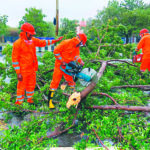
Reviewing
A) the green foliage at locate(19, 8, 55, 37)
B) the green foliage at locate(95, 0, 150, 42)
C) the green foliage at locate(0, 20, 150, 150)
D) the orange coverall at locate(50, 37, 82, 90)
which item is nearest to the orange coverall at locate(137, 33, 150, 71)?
the green foliage at locate(0, 20, 150, 150)

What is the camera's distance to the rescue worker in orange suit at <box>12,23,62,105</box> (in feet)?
9.85

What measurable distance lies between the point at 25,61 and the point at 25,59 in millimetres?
40

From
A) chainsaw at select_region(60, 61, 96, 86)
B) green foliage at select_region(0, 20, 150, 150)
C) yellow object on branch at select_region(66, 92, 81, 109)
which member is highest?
chainsaw at select_region(60, 61, 96, 86)

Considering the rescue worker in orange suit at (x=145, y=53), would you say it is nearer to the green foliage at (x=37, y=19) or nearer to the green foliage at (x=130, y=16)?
the green foliage at (x=130, y=16)

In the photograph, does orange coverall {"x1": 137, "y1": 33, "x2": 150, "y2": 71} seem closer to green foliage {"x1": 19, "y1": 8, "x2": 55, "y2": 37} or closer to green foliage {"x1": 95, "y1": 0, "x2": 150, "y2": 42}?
green foliage {"x1": 95, "y1": 0, "x2": 150, "y2": 42}

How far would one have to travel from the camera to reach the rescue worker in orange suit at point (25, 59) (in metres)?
3.00

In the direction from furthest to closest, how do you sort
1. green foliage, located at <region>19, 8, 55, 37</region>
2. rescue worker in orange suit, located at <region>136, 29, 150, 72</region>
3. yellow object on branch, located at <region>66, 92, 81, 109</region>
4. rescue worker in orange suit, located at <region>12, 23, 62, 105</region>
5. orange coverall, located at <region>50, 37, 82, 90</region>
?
green foliage, located at <region>19, 8, 55, 37</region>
rescue worker in orange suit, located at <region>136, 29, 150, 72</region>
orange coverall, located at <region>50, 37, 82, 90</region>
rescue worker in orange suit, located at <region>12, 23, 62, 105</region>
yellow object on branch, located at <region>66, 92, 81, 109</region>

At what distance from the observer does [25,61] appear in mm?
3113

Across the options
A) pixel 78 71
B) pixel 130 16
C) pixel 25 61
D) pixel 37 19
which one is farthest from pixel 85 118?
pixel 37 19

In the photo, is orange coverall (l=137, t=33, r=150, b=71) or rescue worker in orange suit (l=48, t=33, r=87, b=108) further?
orange coverall (l=137, t=33, r=150, b=71)

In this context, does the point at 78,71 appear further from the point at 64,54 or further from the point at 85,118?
the point at 85,118

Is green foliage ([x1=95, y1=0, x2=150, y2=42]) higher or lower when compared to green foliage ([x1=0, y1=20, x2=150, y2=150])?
higher

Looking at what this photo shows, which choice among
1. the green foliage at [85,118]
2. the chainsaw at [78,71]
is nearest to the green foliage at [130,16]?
the green foliage at [85,118]

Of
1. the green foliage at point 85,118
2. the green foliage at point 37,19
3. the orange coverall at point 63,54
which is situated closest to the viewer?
the green foliage at point 85,118
